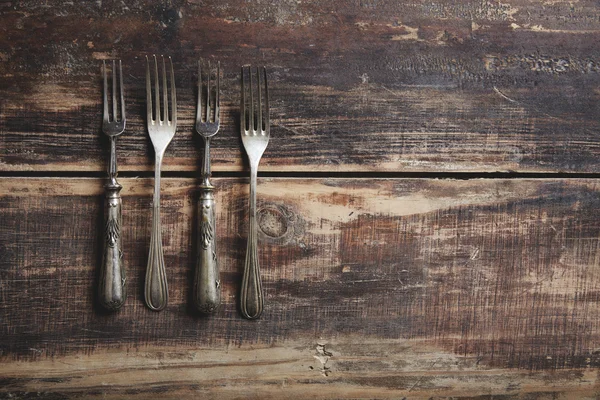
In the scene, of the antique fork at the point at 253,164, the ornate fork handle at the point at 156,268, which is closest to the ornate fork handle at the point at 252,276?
the antique fork at the point at 253,164

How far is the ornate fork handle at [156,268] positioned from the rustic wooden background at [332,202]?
2 cm

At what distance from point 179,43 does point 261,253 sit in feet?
1.15

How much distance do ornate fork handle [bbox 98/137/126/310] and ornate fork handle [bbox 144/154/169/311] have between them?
0.14ft

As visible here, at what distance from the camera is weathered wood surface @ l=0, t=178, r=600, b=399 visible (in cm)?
95

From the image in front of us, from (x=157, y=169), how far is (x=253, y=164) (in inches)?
5.7

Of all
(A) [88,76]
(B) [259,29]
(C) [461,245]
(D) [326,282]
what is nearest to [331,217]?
(D) [326,282]

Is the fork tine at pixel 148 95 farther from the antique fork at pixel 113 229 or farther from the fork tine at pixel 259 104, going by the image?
the fork tine at pixel 259 104

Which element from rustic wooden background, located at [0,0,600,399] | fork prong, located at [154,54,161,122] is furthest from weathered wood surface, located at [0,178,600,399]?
fork prong, located at [154,54,161,122]

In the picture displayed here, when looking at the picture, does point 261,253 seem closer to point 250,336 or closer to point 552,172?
point 250,336

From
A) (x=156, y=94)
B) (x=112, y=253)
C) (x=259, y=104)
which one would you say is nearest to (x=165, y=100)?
(x=156, y=94)

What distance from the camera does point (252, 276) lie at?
0.94 m

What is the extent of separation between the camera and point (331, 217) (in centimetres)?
97

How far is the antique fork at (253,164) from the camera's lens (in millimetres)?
936

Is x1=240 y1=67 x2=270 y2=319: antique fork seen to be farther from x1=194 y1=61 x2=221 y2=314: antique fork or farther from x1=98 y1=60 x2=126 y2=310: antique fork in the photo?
x1=98 y1=60 x2=126 y2=310: antique fork
